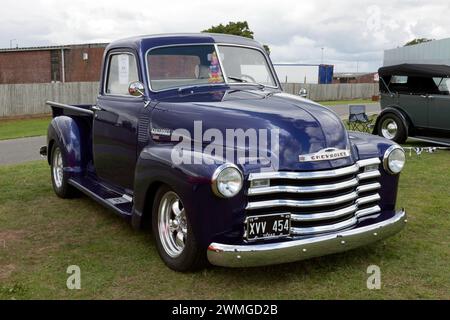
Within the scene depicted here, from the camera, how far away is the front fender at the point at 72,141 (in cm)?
619

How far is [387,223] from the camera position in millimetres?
4109

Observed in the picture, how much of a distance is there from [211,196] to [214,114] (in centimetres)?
85

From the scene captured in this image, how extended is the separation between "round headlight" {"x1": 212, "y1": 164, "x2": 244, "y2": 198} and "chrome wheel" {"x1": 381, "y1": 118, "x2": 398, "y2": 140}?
8.97 meters

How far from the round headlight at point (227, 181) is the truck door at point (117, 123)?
1538 millimetres

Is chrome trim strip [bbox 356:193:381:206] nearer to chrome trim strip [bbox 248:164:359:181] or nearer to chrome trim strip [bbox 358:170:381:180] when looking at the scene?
chrome trim strip [bbox 358:170:381:180]

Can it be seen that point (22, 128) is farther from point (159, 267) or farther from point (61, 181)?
point (159, 267)

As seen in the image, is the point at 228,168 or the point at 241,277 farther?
the point at 241,277

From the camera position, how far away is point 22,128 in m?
18.1

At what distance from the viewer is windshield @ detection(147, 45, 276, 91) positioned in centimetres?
491

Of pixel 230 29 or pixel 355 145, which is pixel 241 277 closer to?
pixel 355 145

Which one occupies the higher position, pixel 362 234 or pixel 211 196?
pixel 211 196

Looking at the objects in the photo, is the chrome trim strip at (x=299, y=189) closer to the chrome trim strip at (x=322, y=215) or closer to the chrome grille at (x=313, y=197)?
the chrome grille at (x=313, y=197)

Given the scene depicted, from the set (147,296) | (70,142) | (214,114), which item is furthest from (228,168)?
(70,142)
